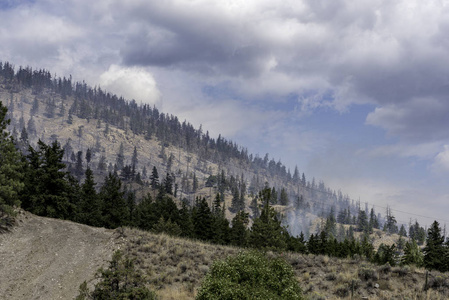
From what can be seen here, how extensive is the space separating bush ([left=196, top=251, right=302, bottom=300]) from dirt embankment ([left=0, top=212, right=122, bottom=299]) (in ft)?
33.2

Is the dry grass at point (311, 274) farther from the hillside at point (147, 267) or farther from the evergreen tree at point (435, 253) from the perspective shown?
the evergreen tree at point (435, 253)

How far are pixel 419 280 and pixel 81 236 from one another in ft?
101

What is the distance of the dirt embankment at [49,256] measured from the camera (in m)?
25.5

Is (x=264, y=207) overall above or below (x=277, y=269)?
above

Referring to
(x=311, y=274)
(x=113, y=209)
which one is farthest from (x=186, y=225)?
(x=311, y=274)

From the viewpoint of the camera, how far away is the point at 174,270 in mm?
28031

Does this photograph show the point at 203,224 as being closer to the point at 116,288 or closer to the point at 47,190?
the point at 47,190

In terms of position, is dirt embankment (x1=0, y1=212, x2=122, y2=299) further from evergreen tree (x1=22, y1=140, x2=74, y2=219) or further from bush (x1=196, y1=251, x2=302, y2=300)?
bush (x1=196, y1=251, x2=302, y2=300)

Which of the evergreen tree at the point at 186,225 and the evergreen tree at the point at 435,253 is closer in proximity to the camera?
the evergreen tree at the point at 435,253

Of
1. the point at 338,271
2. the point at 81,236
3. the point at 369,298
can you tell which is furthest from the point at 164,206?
the point at 369,298

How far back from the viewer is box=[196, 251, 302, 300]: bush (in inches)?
586

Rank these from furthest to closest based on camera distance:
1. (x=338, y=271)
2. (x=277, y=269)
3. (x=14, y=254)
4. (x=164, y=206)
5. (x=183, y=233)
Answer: (x=164, y=206) < (x=183, y=233) < (x=14, y=254) < (x=338, y=271) < (x=277, y=269)

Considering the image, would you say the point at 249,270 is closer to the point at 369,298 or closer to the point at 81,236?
the point at 369,298

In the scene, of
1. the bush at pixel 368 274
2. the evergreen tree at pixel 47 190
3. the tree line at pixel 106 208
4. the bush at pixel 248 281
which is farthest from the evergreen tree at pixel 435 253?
the evergreen tree at pixel 47 190
